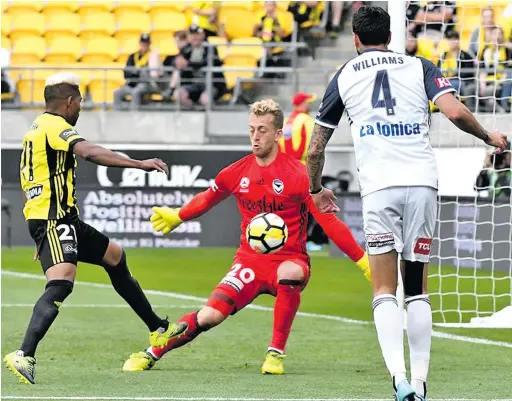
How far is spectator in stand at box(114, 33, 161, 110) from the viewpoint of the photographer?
19.7 meters

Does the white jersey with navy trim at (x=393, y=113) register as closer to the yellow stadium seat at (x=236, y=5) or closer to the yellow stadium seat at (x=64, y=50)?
the yellow stadium seat at (x=236, y=5)

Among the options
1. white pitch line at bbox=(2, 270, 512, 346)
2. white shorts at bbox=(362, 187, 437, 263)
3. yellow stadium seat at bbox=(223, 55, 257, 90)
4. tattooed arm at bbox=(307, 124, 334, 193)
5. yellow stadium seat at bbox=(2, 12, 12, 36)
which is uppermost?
yellow stadium seat at bbox=(2, 12, 12, 36)

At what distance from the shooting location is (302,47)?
2023cm

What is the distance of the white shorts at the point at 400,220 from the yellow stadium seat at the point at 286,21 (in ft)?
48.9

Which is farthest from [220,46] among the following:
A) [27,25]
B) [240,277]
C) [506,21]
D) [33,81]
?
[240,277]

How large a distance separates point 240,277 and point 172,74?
12713 millimetres

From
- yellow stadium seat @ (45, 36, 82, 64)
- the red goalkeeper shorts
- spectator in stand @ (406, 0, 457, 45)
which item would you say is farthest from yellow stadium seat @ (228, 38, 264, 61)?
the red goalkeeper shorts

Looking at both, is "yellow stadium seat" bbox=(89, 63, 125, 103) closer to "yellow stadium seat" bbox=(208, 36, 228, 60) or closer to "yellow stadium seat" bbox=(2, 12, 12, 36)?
"yellow stadium seat" bbox=(208, 36, 228, 60)

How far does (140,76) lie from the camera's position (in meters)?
19.8

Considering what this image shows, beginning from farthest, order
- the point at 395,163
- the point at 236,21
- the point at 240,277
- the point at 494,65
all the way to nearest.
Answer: the point at 236,21
the point at 494,65
the point at 240,277
the point at 395,163

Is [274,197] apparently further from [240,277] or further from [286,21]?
[286,21]

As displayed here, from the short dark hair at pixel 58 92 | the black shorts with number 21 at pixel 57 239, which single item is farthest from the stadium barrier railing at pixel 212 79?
the black shorts with number 21 at pixel 57 239

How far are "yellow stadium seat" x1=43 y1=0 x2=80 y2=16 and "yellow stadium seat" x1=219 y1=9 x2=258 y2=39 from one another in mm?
2743

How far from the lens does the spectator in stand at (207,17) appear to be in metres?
21.0
